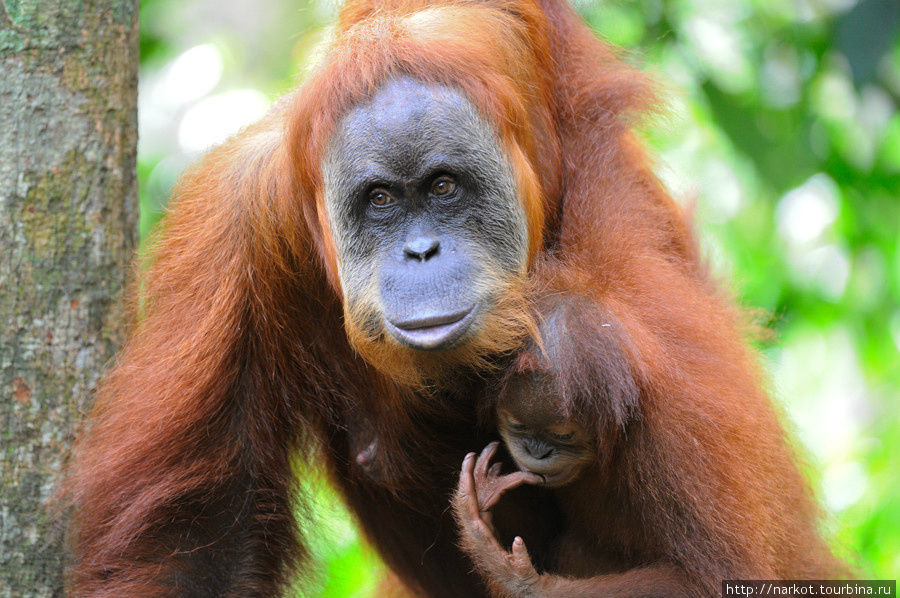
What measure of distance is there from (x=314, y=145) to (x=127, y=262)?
80cm

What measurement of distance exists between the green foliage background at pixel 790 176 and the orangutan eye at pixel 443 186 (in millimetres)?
693

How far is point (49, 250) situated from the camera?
2.60 m

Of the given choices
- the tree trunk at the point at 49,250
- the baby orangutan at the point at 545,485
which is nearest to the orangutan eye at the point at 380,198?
the baby orangutan at the point at 545,485

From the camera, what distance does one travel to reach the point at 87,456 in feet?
8.41

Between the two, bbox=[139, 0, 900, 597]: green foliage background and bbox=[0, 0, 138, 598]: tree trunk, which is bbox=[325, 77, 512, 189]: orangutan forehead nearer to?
bbox=[139, 0, 900, 597]: green foliage background

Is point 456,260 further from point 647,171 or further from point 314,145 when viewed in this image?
point 647,171

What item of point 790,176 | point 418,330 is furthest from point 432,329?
point 790,176

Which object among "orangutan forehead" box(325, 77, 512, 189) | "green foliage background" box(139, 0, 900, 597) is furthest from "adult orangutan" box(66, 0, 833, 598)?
"green foliage background" box(139, 0, 900, 597)

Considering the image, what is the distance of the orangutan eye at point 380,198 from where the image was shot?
2156 mm

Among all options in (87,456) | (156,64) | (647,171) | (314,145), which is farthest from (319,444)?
(156,64)

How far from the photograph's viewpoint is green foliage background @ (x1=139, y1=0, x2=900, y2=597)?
3234 millimetres

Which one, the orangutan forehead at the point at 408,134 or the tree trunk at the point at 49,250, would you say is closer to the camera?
the orangutan forehead at the point at 408,134

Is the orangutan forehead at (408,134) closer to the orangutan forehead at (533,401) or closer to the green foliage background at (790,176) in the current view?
the orangutan forehead at (533,401)

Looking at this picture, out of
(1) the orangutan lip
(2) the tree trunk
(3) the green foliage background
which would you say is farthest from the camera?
(3) the green foliage background
